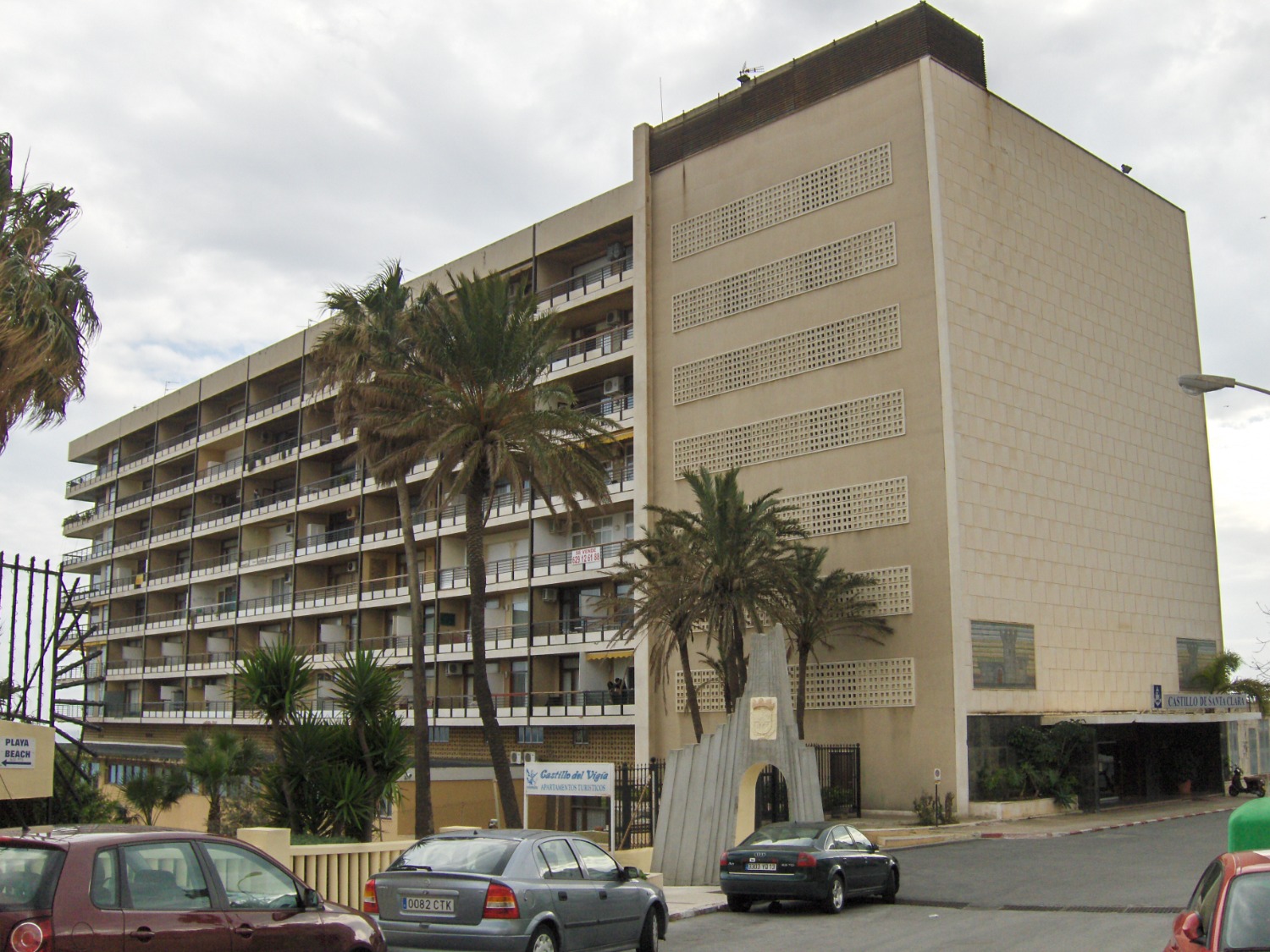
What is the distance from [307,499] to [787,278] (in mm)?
31593

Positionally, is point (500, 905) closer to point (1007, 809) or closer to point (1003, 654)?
point (1007, 809)

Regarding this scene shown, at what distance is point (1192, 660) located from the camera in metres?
48.2

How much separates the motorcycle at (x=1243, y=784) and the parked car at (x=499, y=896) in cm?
4077

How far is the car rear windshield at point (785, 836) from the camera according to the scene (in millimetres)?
18344

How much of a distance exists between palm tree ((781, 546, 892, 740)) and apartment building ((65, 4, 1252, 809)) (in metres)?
0.69

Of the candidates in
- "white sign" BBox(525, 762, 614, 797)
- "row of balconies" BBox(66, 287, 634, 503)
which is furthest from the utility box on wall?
"row of balconies" BBox(66, 287, 634, 503)

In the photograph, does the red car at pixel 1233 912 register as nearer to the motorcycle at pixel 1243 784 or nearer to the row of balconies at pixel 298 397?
the row of balconies at pixel 298 397

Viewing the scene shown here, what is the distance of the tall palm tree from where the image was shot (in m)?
A: 28.6

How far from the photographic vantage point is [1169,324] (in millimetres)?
49781

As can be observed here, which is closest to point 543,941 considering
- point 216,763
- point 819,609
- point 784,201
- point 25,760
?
point 25,760

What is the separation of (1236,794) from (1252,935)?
1807 inches

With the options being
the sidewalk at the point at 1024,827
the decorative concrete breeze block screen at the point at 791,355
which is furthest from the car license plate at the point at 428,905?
the decorative concrete breeze block screen at the point at 791,355

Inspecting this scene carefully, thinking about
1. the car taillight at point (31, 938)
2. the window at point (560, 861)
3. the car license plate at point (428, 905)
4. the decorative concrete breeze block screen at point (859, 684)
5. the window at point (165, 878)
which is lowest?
the car license plate at point (428, 905)

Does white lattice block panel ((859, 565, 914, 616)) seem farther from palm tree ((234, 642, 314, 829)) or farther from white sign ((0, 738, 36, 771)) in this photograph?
white sign ((0, 738, 36, 771))
